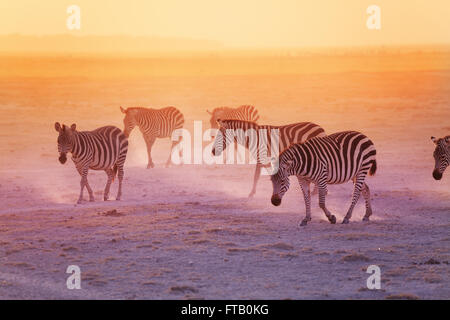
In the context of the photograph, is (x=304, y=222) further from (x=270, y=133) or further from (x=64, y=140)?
(x=64, y=140)

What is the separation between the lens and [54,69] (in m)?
59.2

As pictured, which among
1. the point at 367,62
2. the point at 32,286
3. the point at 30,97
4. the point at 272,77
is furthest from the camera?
the point at 367,62

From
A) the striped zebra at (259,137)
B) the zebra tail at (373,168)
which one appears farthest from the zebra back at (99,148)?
the zebra tail at (373,168)

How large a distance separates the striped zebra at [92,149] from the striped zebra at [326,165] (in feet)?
14.3

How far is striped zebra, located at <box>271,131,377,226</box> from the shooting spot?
1204cm

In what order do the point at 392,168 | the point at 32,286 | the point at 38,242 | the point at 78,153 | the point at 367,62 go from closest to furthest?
the point at 32,286
the point at 38,242
the point at 78,153
the point at 392,168
the point at 367,62

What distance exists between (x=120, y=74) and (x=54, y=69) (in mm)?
6690

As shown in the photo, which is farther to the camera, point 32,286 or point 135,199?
point 135,199

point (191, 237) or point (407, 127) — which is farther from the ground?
point (407, 127)

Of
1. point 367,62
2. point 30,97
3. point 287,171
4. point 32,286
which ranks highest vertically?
point 367,62

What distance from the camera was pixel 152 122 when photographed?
21.0 meters

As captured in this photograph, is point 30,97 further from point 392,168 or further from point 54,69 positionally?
point 392,168

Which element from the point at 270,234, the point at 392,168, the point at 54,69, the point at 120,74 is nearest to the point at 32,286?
the point at 270,234

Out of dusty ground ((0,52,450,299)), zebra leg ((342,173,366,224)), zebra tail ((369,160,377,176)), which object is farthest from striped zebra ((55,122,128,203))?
zebra tail ((369,160,377,176))
